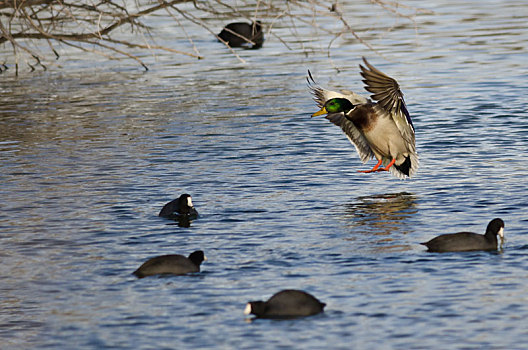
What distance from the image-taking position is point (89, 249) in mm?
11336

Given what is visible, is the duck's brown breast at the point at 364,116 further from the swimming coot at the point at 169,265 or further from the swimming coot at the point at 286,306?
the swimming coot at the point at 286,306

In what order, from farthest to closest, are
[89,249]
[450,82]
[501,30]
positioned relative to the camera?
1. [501,30]
2. [450,82]
3. [89,249]

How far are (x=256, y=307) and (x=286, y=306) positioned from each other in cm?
26

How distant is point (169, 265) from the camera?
32.8 ft

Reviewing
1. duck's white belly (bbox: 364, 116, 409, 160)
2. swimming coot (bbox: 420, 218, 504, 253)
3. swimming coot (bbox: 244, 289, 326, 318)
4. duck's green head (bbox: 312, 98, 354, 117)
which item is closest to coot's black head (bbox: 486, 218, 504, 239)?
swimming coot (bbox: 420, 218, 504, 253)

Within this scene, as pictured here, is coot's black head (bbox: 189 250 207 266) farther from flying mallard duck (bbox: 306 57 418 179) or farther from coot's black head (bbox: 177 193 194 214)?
flying mallard duck (bbox: 306 57 418 179)

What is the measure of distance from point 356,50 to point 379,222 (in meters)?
16.1

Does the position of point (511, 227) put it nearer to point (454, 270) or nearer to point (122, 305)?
point (454, 270)

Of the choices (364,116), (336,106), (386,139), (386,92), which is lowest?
(386,139)

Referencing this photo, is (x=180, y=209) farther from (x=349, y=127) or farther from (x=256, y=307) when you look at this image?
(x=349, y=127)

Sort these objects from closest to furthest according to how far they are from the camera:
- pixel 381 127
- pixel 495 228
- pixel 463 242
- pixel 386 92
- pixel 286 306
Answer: pixel 286 306
pixel 463 242
pixel 495 228
pixel 386 92
pixel 381 127

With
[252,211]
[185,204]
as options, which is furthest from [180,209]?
[252,211]

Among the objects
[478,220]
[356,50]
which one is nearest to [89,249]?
[478,220]

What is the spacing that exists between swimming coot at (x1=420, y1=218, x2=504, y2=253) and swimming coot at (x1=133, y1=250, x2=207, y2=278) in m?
2.36
